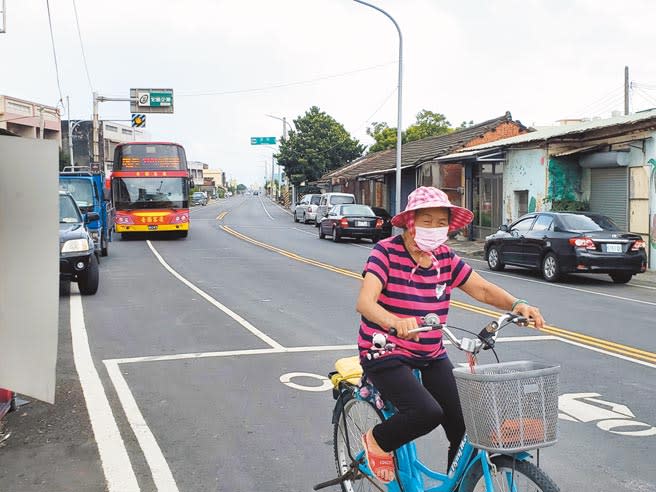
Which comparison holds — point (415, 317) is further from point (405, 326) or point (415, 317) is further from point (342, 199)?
point (342, 199)

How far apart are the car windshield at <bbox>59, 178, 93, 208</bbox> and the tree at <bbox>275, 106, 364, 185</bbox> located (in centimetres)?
4299

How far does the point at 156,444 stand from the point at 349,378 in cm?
186

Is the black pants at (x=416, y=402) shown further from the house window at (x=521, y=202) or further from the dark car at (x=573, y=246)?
the house window at (x=521, y=202)

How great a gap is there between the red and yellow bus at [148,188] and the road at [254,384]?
13.8 meters

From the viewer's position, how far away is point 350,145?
6512 cm

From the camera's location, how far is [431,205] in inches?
143

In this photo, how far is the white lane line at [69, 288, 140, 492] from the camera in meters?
4.53

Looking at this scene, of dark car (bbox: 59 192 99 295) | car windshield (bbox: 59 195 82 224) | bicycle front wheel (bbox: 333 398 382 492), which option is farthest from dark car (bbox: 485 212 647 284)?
bicycle front wheel (bbox: 333 398 382 492)

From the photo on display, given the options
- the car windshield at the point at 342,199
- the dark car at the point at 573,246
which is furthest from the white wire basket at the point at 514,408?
the car windshield at the point at 342,199

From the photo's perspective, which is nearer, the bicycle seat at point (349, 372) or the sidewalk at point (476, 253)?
the bicycle seat at point (349, 372)

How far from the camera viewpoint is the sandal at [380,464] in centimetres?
371

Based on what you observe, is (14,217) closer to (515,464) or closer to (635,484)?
(515,464)

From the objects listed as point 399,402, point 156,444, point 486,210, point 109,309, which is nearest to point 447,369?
point 399,402

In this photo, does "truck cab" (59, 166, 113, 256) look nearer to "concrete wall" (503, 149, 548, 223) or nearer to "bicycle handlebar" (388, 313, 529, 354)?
"concrete wall" (503, 149, 548, 223)
